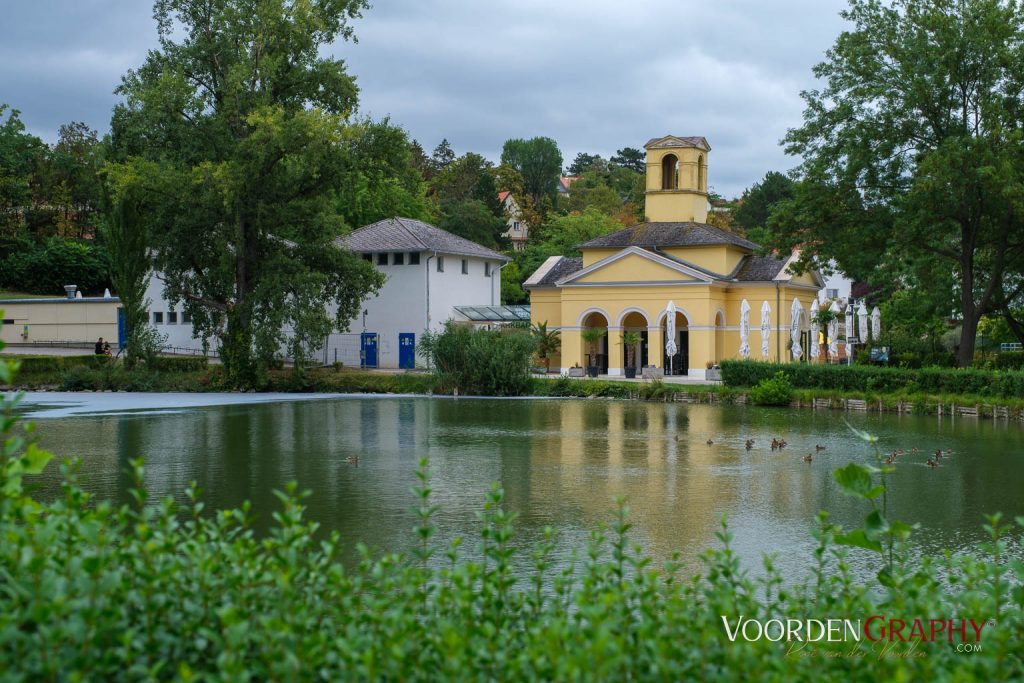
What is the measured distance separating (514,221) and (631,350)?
46.1 m

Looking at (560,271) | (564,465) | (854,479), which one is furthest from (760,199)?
(854,479)

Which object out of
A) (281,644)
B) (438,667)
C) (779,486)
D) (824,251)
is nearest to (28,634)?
(281,644)

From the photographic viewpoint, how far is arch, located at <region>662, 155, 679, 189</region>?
53.2 meters

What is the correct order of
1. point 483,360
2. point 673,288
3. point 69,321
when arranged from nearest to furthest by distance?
point 483,360
point 673,288
point 69,321

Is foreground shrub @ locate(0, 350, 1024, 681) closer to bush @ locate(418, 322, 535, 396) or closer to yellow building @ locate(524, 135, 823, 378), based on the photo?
bush @ locate(418, 322, 535, 396)

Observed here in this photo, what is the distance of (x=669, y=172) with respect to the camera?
53.4 metres

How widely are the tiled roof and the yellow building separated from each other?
3.9 inches

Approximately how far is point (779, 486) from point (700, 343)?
31.4 metres

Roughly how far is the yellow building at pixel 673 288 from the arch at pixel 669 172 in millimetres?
50

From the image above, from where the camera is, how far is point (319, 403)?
35.4 meters

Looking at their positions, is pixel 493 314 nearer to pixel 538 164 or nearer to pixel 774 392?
pixel 774 392

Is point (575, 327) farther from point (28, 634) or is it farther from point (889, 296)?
point (28, 634)

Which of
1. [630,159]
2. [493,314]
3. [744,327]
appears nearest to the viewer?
[744,327]

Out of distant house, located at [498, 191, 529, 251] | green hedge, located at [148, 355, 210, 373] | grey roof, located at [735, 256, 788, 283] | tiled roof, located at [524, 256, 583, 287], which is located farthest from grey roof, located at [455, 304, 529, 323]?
distant house, located at [498, 191, 529, 251]
